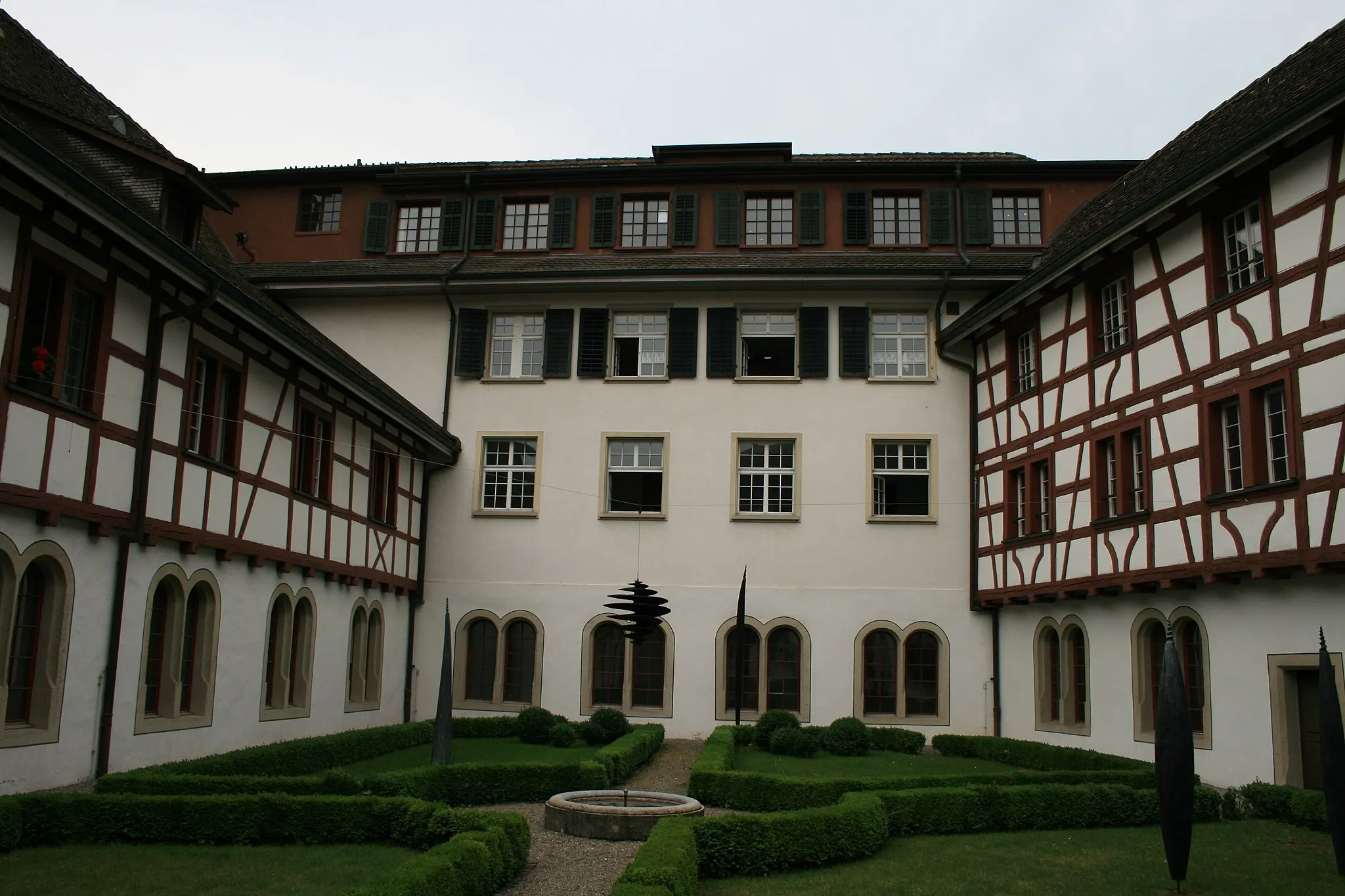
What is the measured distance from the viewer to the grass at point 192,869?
962cm

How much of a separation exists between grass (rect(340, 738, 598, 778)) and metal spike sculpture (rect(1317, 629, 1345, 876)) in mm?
10362

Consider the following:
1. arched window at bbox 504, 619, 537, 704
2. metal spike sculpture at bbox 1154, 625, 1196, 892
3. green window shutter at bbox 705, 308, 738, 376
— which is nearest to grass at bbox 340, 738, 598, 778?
arched window at bbox 504, 619, 537, 704

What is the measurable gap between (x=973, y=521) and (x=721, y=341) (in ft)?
21.8

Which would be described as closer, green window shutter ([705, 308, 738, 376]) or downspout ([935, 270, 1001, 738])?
downspout ([935, 270, 1001, 738])

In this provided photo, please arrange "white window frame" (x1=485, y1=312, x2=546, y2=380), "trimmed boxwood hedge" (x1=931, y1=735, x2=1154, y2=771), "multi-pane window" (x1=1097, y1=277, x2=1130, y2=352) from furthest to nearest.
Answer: "white window frame" (x1=485, y1=312, x2=546, y2=380) → "multi-pane window" (x1=1097, y1=277, x2=1130, y2=352) → "trimmed boxwood hedge" (x1=931, y1=735, x2=1154, y2=771)

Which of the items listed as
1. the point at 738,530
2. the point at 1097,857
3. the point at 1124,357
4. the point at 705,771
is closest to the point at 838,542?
the point at 738,530

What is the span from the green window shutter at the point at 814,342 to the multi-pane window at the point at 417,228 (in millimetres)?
9012

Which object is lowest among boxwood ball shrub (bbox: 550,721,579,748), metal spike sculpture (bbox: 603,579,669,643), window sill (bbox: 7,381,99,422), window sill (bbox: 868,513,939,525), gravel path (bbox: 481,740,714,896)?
gravel path (bbox: 481,740,714,896)

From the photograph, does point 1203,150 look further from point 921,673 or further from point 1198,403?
point 921,673

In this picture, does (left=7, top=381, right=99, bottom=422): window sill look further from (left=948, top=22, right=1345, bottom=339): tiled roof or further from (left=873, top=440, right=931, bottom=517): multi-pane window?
(left=873, top=440, right=931, bottom=517): multi-pane window

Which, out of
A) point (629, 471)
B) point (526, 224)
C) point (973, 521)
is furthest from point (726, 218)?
point (973, 521)

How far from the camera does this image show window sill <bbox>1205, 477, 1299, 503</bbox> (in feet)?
47.6

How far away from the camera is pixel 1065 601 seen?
21.2 meters

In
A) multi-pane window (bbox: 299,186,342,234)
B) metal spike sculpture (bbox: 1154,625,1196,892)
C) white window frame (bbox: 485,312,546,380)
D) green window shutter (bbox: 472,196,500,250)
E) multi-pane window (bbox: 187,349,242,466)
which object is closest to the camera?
metal spike sculpture (bbox: 1154,625,1196,892)
